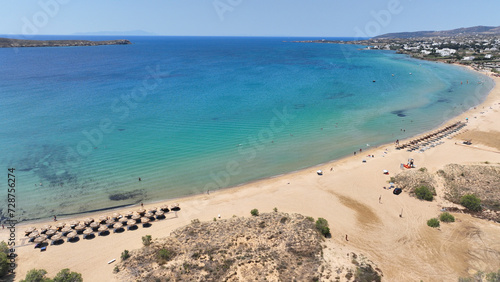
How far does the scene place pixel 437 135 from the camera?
54219mm

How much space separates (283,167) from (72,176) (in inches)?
1281

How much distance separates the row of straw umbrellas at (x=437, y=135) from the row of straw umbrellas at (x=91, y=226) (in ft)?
146

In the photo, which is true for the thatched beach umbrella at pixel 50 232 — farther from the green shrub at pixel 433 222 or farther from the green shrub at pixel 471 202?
the green shrub at pixel 471 202

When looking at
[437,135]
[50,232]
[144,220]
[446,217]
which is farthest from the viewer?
[437,135]

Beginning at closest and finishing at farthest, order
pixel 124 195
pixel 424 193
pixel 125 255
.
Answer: pixel 125 255 → pixel 424 193 → pixel 124 195

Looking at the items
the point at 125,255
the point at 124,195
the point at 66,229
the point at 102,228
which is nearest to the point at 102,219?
the point at 102,228

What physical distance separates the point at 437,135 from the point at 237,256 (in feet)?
171

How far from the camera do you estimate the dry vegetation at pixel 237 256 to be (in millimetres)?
20984

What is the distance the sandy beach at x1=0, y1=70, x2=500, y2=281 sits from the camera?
77.2ft

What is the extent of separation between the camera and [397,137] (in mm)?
55094

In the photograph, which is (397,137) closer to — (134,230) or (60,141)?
(134,230)

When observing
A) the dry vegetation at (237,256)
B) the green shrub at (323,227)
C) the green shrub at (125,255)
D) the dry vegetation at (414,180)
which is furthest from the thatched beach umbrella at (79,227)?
the dry vegetation at (414,180)

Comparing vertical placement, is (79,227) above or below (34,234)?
below

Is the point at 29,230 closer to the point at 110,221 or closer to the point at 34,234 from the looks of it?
the point at 34,234
